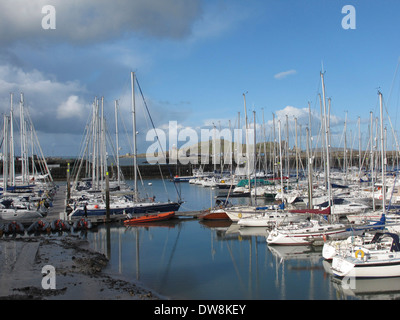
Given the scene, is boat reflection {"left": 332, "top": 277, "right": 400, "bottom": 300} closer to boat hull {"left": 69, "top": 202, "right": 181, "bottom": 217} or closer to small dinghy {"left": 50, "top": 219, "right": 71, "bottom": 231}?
small dinghy {"left": 50, "top": 219, "right": 71, "bottom": 231}

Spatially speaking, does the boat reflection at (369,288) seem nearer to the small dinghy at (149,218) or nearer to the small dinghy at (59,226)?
the small dinghy at (149,218)

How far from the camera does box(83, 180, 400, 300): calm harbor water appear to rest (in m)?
16.3

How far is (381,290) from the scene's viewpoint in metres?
16.2

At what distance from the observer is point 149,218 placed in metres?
32.8

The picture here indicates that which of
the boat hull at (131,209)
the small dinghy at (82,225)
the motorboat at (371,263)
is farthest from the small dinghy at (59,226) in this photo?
the motorboat at (371,263)

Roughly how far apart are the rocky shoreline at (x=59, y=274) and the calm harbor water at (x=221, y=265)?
1.23m

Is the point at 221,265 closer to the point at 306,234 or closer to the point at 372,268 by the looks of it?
the point at 306,234

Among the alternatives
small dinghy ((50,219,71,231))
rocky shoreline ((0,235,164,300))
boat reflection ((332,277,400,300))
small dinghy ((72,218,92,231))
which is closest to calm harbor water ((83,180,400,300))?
boat reflection ((332,277,400,300))

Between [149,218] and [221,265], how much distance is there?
1325cm

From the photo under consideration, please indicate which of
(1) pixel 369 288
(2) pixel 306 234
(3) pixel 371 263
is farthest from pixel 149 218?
(1) pixel 369 288

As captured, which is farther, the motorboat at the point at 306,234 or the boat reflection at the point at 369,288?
the motorboat at the point at 306,234

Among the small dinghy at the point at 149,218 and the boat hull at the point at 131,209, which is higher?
the boat hull at the point at 131,209

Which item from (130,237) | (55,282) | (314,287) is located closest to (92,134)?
(130,237)

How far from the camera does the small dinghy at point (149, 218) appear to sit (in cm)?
Answer: 3189
